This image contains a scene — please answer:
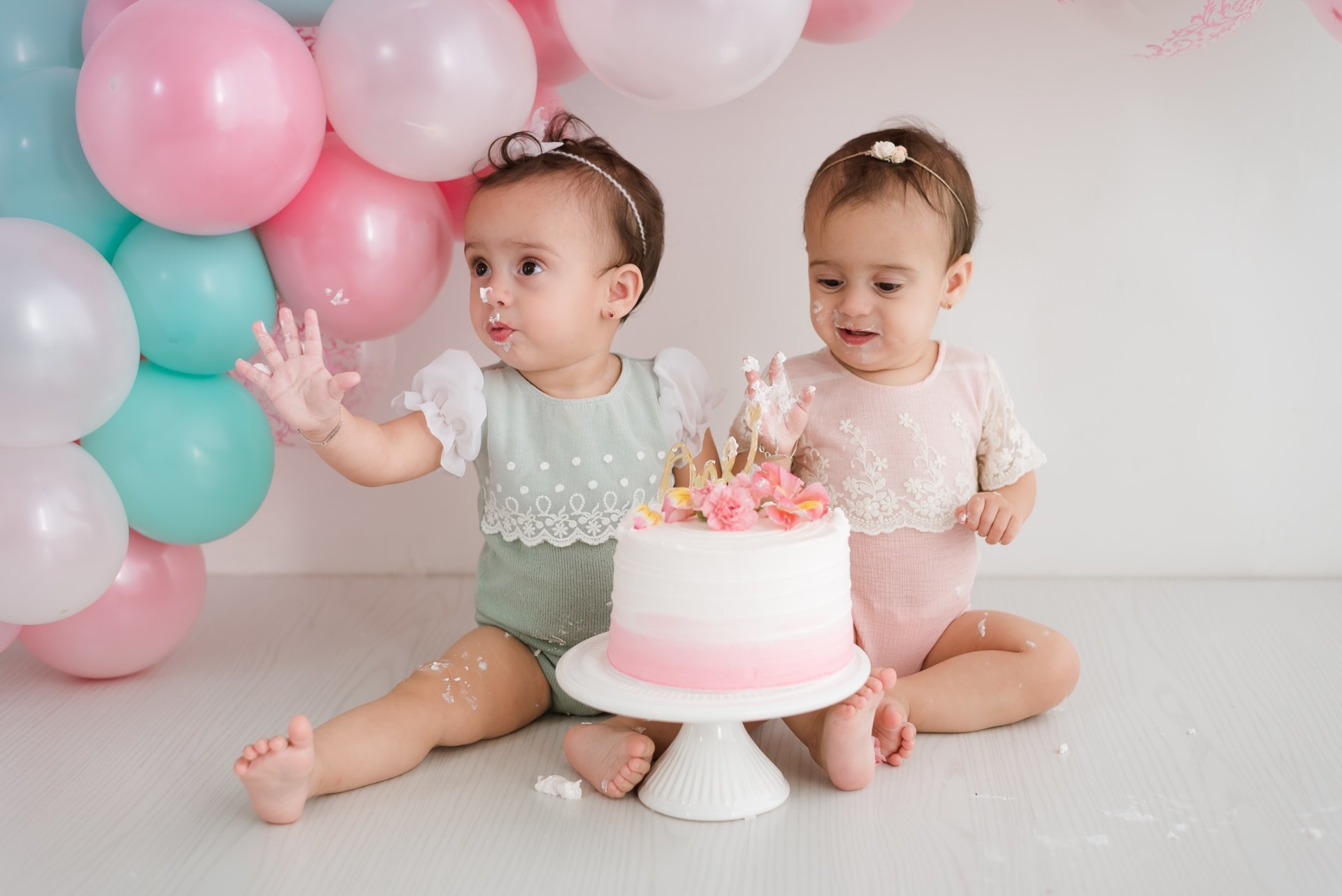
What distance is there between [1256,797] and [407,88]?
4.27ft

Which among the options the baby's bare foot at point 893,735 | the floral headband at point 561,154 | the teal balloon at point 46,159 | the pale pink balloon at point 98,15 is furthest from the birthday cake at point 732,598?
the pale pink balloon at point 98,15

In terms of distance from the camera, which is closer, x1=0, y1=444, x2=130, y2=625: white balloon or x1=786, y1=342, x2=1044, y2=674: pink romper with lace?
x1=0, y1=444, x2=130, y2=625: white balloon

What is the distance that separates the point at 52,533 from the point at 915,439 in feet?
3.66

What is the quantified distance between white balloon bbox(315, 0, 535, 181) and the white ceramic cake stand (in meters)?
0.67

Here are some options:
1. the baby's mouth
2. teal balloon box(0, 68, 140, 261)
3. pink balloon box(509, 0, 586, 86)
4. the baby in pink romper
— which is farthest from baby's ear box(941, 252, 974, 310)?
teal balloon box(0, 68, 140, 261)

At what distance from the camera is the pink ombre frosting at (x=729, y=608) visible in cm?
126

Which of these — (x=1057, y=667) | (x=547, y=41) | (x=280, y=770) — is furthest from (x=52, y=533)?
(x=1057, y=667)

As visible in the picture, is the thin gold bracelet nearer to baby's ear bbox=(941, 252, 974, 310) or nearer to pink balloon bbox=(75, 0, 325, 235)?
pink balloon bbox=(75, 0, 325, 235)

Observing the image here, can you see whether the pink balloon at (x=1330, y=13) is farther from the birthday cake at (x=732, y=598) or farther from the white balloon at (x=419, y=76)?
the white balloon at (x=419, y=76)

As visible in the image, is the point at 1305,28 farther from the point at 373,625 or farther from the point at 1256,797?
the point at 373,625

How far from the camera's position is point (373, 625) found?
204 cm

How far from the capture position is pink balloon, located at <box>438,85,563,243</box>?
5.61 feet

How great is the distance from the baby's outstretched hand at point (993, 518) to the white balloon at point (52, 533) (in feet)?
3.67

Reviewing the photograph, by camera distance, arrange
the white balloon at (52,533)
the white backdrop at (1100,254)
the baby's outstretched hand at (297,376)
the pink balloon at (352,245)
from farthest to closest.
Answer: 1. the white backdrop at (1100,254)
2. the pink balloon at (352,245)
3. the white balloon at (52,533)
4. the baby's outstretched hand at (297,376)
